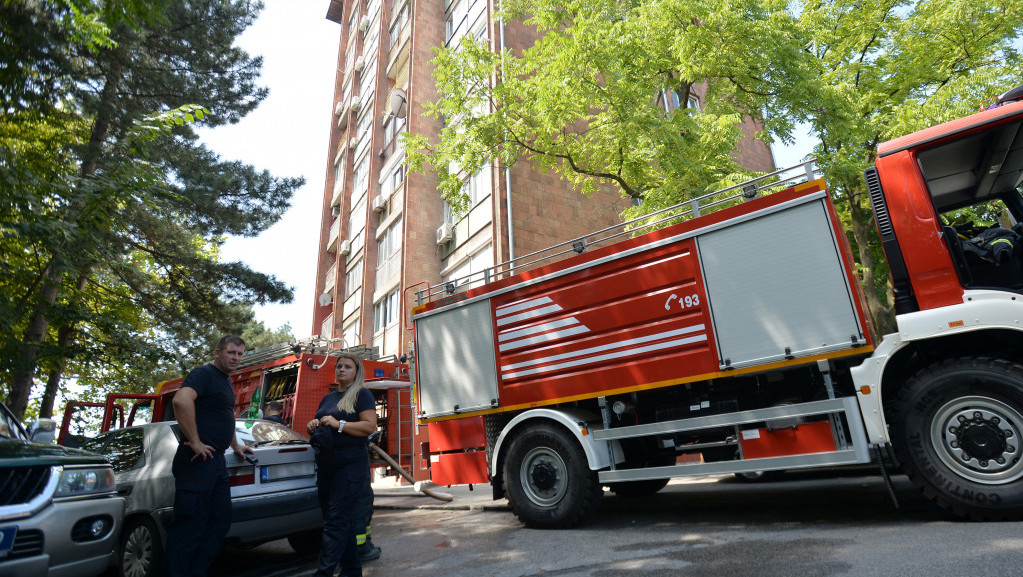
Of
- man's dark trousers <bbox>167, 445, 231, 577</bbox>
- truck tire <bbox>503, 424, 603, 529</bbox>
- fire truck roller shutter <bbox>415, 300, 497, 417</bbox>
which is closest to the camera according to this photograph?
man's dark trousers <bbox>167, 445, 231, 577</bbox>

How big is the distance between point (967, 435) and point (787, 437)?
1.20 m

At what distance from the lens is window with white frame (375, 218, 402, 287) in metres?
21.4

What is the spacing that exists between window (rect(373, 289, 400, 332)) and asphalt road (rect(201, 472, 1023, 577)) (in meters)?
14.5

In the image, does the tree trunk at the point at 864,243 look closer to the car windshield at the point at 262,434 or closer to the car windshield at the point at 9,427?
the car windshield at the point at 262,434

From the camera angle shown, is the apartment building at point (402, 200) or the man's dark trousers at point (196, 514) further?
the apartment building at point (402, 200)

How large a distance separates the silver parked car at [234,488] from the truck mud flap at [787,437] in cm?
325

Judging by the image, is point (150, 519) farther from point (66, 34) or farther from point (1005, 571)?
point (1005, 571)

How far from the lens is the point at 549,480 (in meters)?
5.74

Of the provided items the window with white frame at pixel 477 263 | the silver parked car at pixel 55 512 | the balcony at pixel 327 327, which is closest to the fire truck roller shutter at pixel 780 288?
the silver parked car at pixel 55 512

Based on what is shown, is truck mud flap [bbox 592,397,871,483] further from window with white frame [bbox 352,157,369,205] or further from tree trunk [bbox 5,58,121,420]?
window with white frame [bbox 352,157,369,205]

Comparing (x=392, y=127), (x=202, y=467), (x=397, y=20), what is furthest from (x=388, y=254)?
(x=202, y=467)

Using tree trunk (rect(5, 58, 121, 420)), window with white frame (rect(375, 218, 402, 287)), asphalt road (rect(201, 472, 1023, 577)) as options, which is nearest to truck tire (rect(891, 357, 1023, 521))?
asphalt road (rect(201, 472, 1023, 577))

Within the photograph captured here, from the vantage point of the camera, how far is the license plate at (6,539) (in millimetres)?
3229

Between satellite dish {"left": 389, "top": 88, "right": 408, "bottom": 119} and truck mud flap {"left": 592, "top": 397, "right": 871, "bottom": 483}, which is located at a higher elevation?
satellite dish {"left": 389, "top": 88, "right": 408, "bottom": 119}
